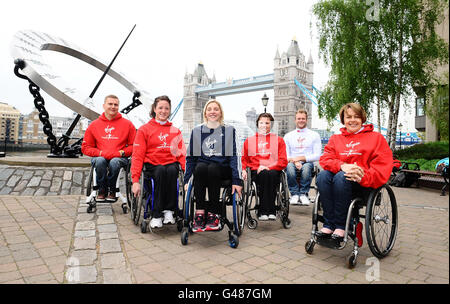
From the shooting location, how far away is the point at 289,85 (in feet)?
249

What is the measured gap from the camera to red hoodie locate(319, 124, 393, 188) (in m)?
2.23

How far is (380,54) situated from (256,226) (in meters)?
9.85

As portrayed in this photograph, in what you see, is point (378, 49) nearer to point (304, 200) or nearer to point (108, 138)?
point (304, 200)

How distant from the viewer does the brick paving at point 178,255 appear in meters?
1.97

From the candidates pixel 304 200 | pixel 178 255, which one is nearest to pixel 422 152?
pixel 304 200

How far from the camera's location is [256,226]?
3.36m

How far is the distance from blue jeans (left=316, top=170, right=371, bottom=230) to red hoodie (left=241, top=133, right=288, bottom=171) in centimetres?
96

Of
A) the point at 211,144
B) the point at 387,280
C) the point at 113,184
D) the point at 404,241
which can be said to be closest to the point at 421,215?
the point at 404,241

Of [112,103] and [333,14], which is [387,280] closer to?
[112,103]

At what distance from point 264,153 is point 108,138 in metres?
1.99

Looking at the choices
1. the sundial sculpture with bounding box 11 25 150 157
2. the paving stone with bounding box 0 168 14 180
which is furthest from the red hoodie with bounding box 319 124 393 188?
the paving stone with bounding box 0 168 14 180

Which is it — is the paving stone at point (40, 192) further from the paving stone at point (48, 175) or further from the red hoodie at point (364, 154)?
the red hoodie at point (364, 154)

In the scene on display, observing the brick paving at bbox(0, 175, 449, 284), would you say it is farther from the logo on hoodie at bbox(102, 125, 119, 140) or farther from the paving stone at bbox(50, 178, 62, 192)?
the paving stone at bbox(50, 178, 62, 192)

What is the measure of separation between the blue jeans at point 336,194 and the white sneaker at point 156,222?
1.52 meters
